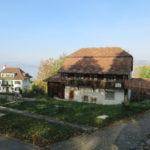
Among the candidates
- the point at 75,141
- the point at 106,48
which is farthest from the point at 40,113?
the point at 106,48

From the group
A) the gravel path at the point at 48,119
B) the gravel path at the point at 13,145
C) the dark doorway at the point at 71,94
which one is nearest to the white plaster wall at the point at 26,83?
the dark doorway at the point at 71,94

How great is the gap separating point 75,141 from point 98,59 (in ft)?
103

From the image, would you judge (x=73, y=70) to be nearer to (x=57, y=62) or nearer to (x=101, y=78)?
(x=101, y=78)

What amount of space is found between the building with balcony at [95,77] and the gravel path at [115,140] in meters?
20.7

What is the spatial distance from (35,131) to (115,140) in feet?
22.2

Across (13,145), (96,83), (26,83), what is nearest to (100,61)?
(96,83)

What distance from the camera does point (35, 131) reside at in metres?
24.7

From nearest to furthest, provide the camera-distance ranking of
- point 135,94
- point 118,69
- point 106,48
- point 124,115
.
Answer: point 124,115, point 118,69, point 135,94, point 106,48

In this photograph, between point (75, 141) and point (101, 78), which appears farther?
point (101, 78)

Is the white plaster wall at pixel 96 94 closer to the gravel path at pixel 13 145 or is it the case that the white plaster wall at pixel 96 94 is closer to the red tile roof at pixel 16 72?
the gravel path at pixel 13 145

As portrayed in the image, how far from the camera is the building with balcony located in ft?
156

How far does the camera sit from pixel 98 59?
171ft

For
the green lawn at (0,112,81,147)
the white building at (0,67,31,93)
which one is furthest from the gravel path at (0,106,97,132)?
the white building at (0,67,31,93)

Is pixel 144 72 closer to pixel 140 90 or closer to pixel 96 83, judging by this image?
pixel 140 90
